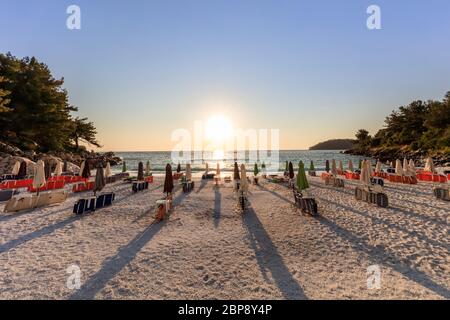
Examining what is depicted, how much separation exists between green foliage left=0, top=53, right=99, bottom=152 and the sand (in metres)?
27.8

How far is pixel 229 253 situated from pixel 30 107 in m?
38.3

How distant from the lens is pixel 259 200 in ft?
51.2

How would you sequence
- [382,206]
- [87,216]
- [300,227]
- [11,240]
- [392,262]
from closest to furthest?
[392,262] < [11,240] < [300,227] < [87,216] < [382,206]

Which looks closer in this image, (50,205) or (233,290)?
(233,290)

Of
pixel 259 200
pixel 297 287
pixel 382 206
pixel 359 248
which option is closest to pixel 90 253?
pixel 297 287

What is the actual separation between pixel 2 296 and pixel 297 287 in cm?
592

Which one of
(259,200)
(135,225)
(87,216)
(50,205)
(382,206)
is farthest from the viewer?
(259,200)

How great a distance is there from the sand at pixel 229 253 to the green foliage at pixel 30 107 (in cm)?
2781

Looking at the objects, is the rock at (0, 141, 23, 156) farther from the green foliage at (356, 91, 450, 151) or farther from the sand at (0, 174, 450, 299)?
the green foliage at (356, 91, 450, 151)

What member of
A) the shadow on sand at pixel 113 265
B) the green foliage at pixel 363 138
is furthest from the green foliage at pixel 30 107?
the green foliage at pixel 363 138

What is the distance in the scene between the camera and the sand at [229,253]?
5289mm

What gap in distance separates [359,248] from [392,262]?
1.00m

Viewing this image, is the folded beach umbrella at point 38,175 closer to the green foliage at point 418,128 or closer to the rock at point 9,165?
the rock at point 9,165

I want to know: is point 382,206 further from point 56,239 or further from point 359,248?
point 56,239
